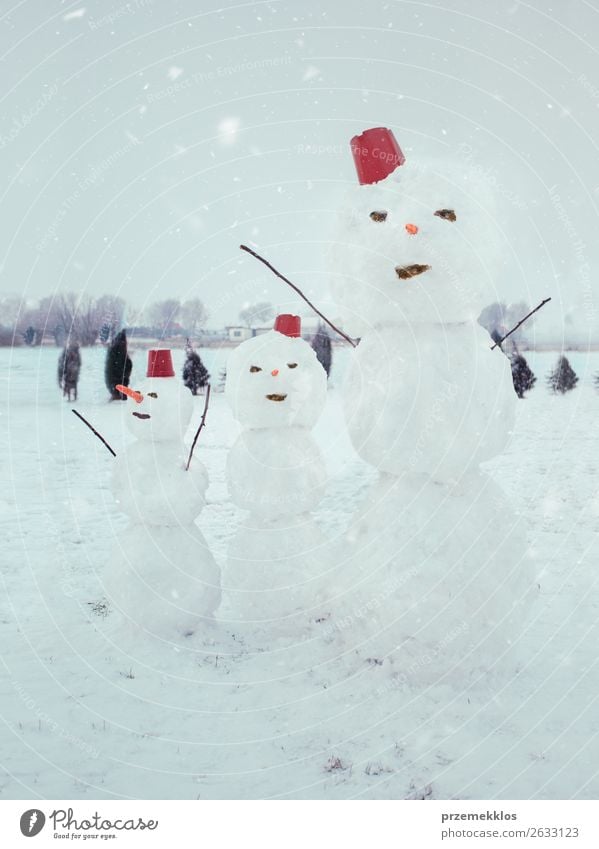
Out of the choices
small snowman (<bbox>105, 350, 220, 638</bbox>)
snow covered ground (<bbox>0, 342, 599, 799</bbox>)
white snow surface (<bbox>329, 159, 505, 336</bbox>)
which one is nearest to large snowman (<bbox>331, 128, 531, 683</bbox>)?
white snow surface (<bbox>329, 159, 505, 336</bbox>)

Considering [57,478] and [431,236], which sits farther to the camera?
[57,478]

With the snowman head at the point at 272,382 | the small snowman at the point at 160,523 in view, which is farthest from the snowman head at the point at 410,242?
the small snowman at the point at 160,523

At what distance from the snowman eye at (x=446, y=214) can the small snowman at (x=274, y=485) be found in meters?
1.89

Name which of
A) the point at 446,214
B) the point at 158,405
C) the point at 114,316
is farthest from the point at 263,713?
the point at 114,316

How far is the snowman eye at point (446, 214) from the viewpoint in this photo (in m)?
4.68

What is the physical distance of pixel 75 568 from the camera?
320 inches

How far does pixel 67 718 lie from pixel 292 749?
5.91 ft

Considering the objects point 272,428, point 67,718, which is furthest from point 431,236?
point 67,718

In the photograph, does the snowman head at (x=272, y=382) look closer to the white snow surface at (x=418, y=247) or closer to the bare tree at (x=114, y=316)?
the white snow surface at (x=418, y=247)

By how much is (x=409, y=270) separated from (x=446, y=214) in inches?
22.5

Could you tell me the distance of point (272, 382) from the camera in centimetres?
576

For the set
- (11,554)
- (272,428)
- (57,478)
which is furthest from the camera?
(57,478)

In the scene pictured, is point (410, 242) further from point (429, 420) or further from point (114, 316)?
point (114, 316)
